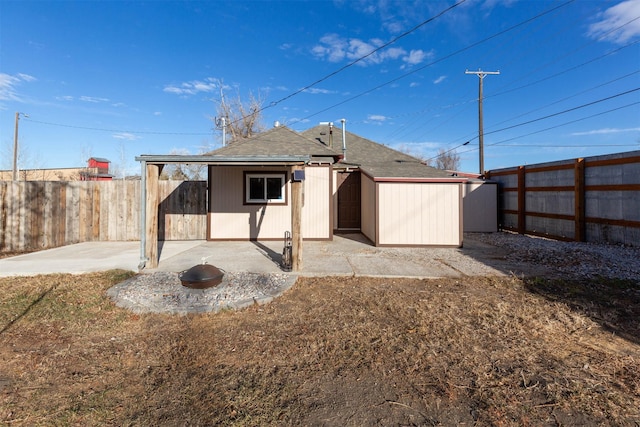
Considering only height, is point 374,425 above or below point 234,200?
below

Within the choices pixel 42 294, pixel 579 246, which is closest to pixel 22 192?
pixel 42 294

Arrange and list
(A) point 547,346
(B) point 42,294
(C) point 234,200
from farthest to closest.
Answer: (C) point 234,200 < (B) point 42,294 < (A) point 547,346

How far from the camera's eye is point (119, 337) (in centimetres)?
319

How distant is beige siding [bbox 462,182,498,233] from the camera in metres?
11.4

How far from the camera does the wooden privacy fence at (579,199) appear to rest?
7582 millimetres

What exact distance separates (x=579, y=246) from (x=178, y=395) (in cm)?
977

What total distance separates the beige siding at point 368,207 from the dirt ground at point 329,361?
171 inches

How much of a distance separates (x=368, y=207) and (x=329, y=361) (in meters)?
7.03

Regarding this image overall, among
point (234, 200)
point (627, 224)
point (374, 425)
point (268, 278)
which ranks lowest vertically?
point (374, 425)

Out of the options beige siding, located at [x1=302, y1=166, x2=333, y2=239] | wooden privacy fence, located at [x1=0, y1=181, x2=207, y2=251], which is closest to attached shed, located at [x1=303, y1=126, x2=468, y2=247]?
beige siding, located at [x1=302, y1=166, x2=333, y2=239]

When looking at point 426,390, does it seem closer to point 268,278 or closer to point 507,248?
point 268,278

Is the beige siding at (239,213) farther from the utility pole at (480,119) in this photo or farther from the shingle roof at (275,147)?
the utility pole at (480,119)

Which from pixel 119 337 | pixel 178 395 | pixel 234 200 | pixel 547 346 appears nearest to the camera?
pixel 178 395

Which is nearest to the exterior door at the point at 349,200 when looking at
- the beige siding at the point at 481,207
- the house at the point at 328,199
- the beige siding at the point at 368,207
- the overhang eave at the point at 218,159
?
the house at the point at 328,199
